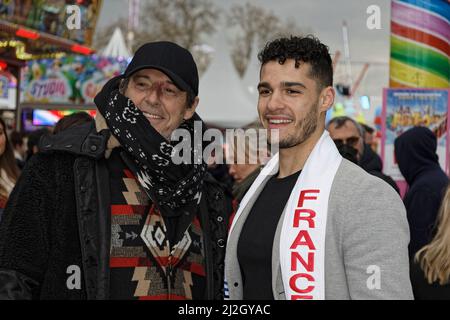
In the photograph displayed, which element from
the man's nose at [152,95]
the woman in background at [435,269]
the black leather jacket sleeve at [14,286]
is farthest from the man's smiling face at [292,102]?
the black leather jacket sleeve at [14,286]

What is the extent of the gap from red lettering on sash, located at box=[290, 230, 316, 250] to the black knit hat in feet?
2.65

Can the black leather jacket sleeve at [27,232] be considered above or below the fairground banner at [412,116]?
below

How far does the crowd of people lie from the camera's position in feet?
7.39

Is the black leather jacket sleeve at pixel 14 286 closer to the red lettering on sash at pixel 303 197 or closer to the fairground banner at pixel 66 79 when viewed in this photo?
the red lettering on sash at pixel 303 197

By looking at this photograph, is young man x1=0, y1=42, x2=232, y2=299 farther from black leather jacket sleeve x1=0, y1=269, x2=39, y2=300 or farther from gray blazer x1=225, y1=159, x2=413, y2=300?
gray blazer x1=225, y1=159, x2=413, y2=300

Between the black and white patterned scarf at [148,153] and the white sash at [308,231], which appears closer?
the white sash at [308,231]

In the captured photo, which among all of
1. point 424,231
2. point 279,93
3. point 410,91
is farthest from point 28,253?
point 410,91

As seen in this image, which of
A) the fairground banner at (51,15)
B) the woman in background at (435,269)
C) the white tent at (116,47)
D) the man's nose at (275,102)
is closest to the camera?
the man's nose at (275,102)

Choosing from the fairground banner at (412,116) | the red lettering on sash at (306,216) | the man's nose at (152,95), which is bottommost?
the red lettering on sash at (306,216)

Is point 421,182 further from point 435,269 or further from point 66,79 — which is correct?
point 66,79

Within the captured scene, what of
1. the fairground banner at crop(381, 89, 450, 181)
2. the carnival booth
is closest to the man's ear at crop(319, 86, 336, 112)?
the fairground banner at crop(381, 89, 450, 181)

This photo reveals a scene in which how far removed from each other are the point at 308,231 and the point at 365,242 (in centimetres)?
22

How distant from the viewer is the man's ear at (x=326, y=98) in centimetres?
264

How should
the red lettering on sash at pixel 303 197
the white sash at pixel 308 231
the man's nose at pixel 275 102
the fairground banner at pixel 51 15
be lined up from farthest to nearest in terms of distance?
1. the fairground banner at pixel 51 15
2. the man's nose at pixel 275 102
3. the red lettering on sash at pixel 303 197
4. the white sash at pixel 308 231
